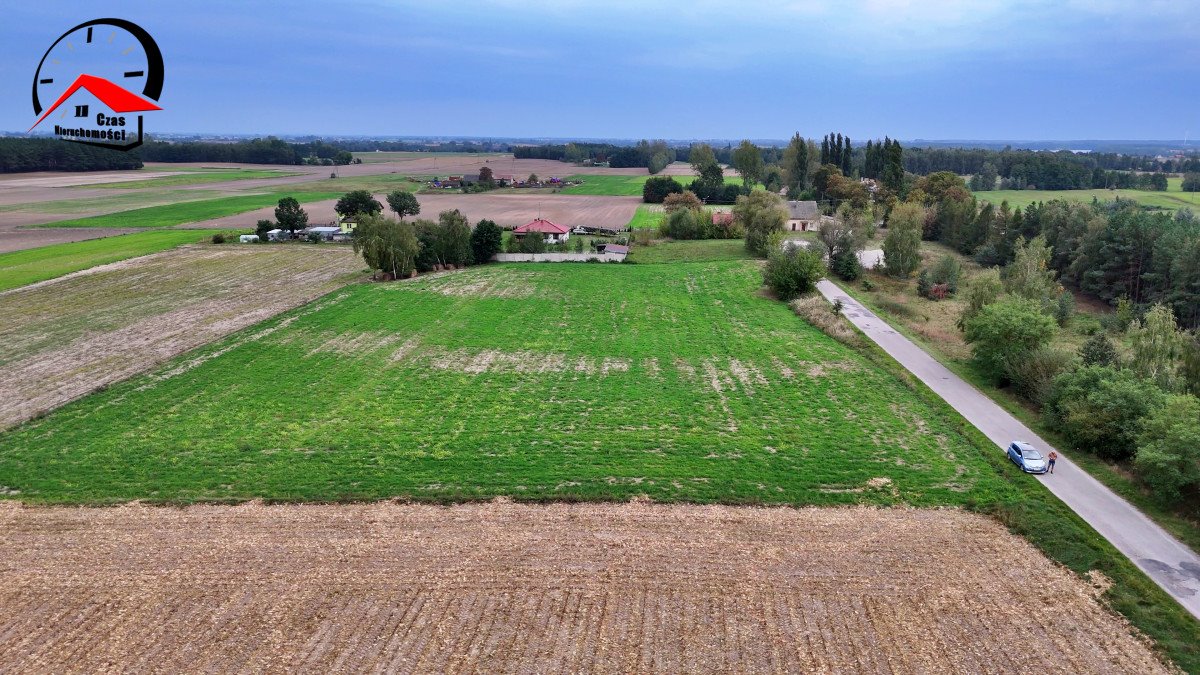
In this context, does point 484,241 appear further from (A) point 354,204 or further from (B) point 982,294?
(B) point 982,294

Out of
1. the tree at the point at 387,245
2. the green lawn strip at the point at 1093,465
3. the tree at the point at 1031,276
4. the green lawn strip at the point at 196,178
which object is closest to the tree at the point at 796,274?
the green lawn strip at the point at 1093,465

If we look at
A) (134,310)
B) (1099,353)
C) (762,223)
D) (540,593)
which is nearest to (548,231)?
(762,223)

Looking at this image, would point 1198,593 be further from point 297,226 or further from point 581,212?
point 581,212

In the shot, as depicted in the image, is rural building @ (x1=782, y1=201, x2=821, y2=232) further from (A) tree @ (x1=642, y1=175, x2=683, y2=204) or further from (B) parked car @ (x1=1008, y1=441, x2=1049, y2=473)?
(B) parked car @ (x1=1008, y1=441, x2=1049, y2=473)

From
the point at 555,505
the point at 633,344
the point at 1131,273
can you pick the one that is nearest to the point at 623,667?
the point at 555,505

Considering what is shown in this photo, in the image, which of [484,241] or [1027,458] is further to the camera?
[484,241]

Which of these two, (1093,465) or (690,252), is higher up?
(690,252)

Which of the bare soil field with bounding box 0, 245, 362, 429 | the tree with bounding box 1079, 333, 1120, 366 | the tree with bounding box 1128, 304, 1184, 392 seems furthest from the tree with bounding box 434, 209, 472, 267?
the tree with bounding box 1128, 304, 1184, 392
